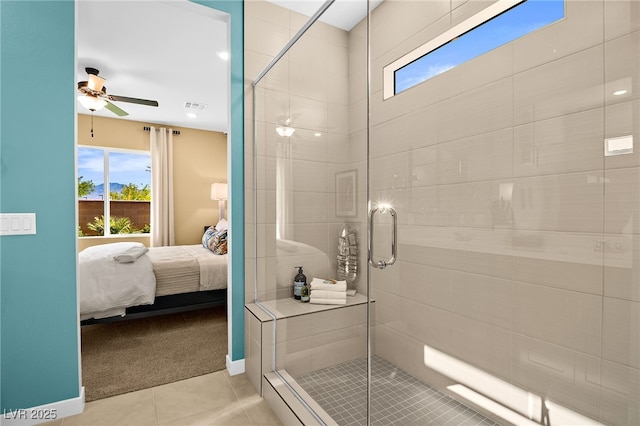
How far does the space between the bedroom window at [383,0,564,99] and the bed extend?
2.86 metres

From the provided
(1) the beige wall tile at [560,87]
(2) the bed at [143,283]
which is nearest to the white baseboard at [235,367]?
(2) the bed at [143,283]

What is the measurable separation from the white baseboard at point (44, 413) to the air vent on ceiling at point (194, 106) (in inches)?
157

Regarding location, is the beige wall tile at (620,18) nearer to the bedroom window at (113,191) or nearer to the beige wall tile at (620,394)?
the beige wall tile at (620,394)

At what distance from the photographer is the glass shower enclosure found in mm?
906

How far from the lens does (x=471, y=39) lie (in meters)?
1.22

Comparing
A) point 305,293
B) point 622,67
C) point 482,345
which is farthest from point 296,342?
point 622,67

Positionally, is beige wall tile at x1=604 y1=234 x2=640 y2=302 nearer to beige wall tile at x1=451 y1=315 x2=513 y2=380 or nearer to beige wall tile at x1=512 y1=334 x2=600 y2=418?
beige wall tile at x1=512 y1=334 x2=600 y2=418

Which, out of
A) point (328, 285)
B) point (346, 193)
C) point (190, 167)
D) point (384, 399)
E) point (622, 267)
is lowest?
point (384, 399)

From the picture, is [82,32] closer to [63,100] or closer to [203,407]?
[63,100]

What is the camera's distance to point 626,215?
859 millimetres

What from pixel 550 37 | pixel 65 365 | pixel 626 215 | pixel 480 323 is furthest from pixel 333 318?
pixel 65 365

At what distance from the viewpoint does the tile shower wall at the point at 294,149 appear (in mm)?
1636

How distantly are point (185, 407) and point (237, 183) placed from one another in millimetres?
1466

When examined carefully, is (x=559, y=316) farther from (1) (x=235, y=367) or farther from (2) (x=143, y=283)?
(2) (x=143, y=283)
